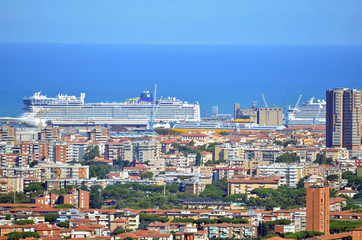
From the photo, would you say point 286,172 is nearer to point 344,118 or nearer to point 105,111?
point 344,118

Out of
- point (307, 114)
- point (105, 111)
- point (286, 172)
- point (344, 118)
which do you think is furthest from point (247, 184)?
point (307, 114)

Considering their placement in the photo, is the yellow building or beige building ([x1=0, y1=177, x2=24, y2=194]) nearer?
beige building ([x1=0, y1=177, x2=24, y2=194])

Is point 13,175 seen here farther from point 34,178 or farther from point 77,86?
point 77,86

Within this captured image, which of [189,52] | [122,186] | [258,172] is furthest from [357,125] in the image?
[189,52]

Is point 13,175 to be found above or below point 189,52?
below

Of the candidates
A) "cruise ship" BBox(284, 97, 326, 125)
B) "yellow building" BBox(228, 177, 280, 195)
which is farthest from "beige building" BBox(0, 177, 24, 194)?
"cruise ship" BBox(284, 97, 326, 125)

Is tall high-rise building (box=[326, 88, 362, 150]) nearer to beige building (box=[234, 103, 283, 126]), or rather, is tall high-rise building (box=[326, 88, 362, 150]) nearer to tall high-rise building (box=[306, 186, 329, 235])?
tall high-rise building (box=[306, 186, 329, 235])
